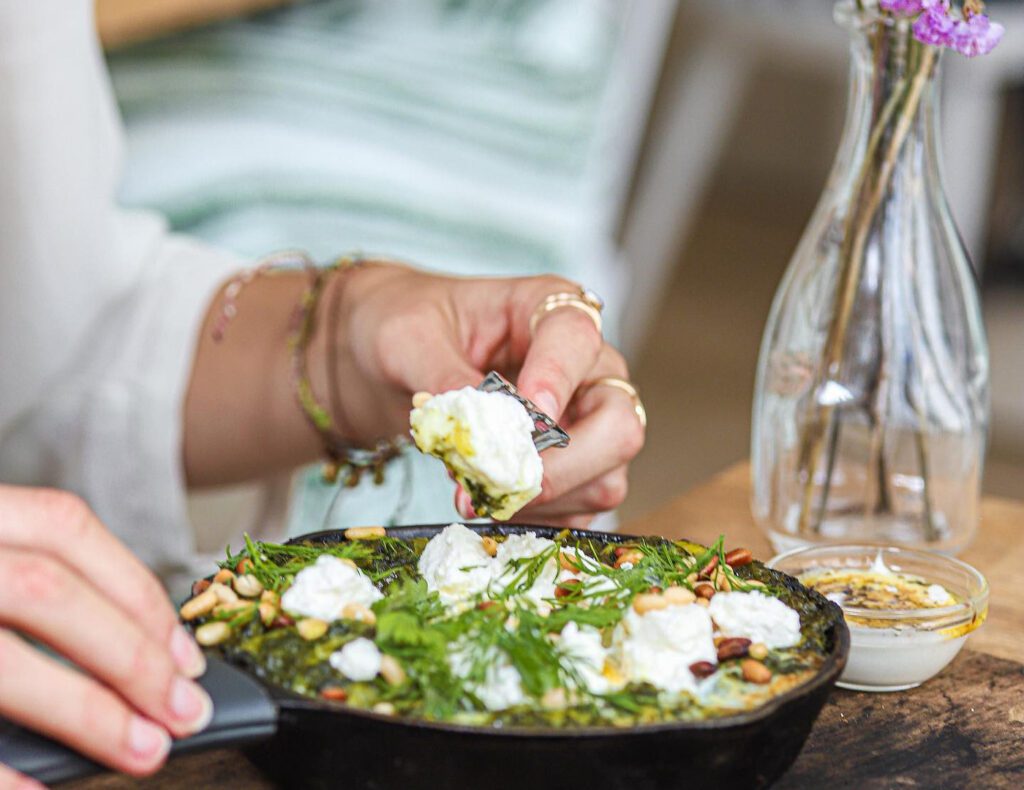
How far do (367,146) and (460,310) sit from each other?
2.55 feet

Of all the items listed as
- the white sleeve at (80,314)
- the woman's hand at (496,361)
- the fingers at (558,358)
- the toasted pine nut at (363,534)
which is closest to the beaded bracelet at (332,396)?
the woman's hand at (496,361)

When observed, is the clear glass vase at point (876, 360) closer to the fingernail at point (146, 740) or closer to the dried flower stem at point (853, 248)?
the dried flower stem at point (853, 248)

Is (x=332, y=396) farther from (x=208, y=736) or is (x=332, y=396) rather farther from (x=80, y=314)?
(x=208, y=736)

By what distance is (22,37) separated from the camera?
43.7 inches

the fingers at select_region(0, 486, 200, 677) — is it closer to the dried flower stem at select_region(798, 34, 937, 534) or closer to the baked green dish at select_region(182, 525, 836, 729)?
the baked green dish at select_region(182, 525, 836, 729)

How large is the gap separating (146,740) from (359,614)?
111mm

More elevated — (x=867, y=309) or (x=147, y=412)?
(x=867, y=309)

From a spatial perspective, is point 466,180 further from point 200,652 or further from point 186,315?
point 200,652

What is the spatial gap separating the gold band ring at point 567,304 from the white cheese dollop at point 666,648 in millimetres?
328

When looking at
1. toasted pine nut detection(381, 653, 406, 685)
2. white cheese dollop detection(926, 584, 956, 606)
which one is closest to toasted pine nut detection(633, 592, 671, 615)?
toasted pine nut detection(381, 653, 406, 685)

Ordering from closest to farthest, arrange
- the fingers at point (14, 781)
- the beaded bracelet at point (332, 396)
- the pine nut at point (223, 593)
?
the fingers at point (14, 781) → the pine nut at point (223, 593) → the beaded bracelet at point (332, 396)

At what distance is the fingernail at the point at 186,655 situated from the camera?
1.64ft

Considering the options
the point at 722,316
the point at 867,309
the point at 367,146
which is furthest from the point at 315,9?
the point at 722,316

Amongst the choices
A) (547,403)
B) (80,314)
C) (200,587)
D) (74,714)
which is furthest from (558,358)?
(80,314)
